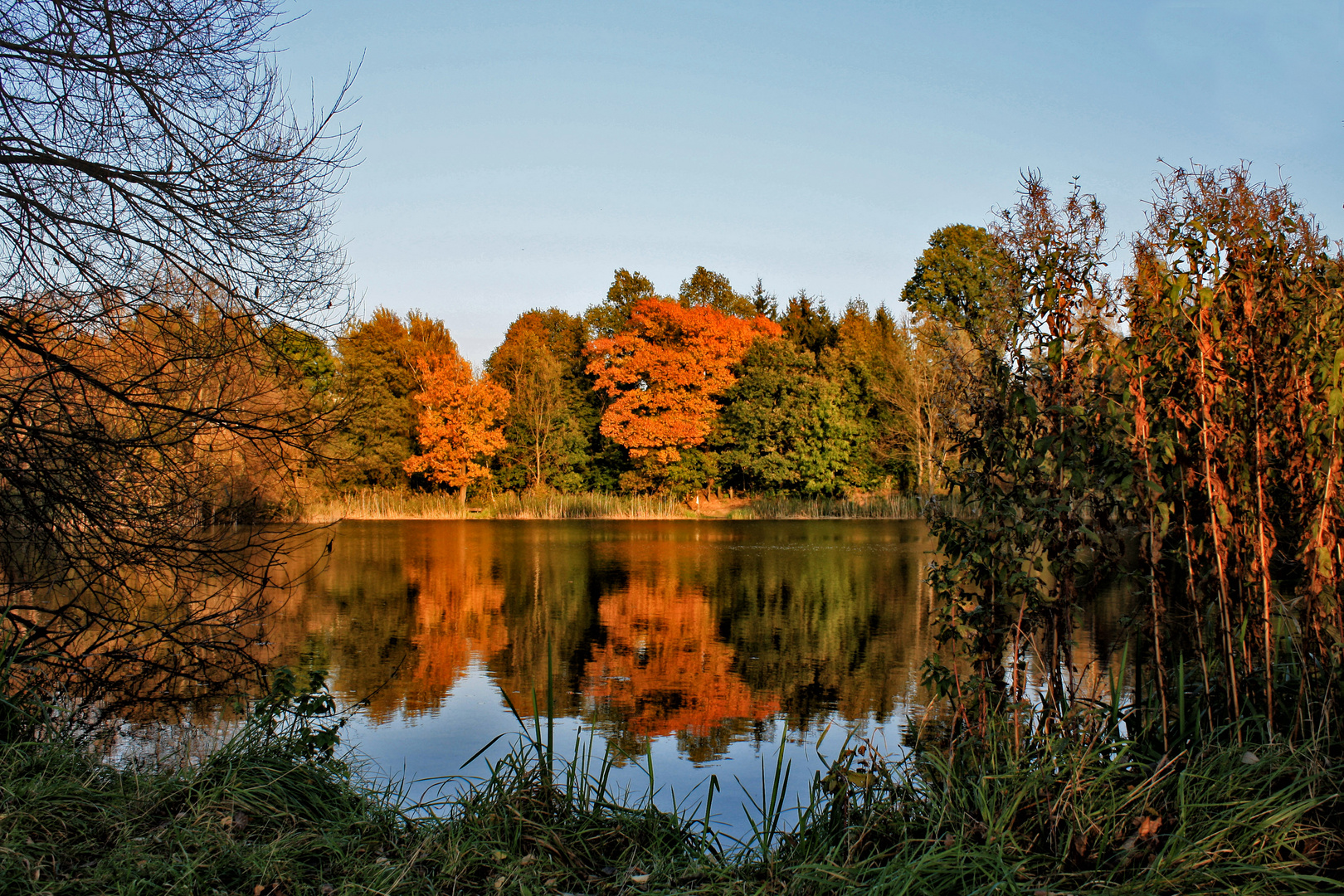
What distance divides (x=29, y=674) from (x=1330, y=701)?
5.72 m

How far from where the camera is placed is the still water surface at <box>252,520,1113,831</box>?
240 inches

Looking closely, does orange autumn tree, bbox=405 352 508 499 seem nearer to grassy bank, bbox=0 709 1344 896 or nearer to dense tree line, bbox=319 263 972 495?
dense tree line, bbox=319 263 972 495

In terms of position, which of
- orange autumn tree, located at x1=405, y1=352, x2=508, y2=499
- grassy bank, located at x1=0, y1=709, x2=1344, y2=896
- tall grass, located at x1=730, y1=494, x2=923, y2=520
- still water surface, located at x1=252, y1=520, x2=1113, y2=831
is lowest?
still water surface, located at x1=252, y1=520, x2=1113, y2=831

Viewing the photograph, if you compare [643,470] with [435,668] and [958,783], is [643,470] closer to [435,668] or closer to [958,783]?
[435,668]

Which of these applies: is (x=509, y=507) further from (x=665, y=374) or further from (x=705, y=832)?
(x=705, y=832)

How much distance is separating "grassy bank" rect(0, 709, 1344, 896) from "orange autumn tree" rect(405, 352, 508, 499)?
3400 cm

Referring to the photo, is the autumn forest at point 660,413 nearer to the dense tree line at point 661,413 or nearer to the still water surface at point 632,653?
the dense tree line at point 661,413

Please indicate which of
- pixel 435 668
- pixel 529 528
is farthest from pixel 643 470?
pixel 435 668

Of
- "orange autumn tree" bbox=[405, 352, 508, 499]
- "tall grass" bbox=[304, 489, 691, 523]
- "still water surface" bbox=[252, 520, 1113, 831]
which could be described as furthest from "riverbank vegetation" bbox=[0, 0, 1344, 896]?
"orange autumn tree" bbox=[405, 352, 508, 499]

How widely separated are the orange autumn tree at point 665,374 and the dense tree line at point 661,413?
0.18ft

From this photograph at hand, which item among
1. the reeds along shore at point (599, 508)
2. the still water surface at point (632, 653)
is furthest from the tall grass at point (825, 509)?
the still water surface at point (632, 653)

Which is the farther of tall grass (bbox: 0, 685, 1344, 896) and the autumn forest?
the autumn forest

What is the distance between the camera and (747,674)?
845cm

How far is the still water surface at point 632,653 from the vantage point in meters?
6.10
